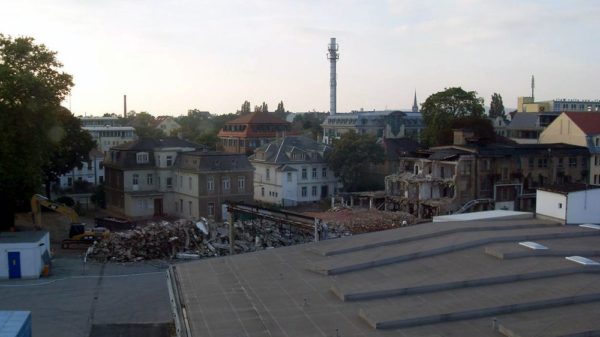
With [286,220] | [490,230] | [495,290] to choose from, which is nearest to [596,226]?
[490,230]

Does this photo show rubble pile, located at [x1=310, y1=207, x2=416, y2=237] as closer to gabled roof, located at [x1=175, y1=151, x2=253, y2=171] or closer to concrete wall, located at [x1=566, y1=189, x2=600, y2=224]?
gabled roof, located at [x1=175, y1=151, x2=253, y2=171]

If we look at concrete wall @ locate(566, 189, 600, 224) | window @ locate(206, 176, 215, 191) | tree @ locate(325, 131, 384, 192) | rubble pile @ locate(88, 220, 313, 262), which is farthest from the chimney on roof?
concrete wall @ locate(566, 189, 600, 224)

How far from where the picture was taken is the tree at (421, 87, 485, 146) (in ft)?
223

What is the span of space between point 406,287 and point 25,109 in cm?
2799

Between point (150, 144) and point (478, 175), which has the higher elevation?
point (150, 144)

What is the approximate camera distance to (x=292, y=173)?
5962 cm

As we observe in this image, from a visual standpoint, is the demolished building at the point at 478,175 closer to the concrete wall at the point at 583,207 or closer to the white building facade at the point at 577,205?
the white building facade at the point at 577,205

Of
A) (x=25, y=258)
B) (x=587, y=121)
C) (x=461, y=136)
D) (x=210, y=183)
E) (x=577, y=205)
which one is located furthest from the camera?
(x=587, y=121)

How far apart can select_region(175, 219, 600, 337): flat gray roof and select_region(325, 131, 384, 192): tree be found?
32063mm

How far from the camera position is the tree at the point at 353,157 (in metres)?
59.5

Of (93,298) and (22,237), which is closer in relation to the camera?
(93,298)

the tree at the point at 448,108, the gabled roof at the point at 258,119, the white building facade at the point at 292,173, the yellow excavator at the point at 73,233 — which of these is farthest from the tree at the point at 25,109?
the gabled roof at the point at 258,119

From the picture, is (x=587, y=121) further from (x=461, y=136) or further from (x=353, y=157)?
(x=353, y=157)

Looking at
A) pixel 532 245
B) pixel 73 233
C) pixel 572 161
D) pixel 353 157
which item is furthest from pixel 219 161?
pixel 532 245
